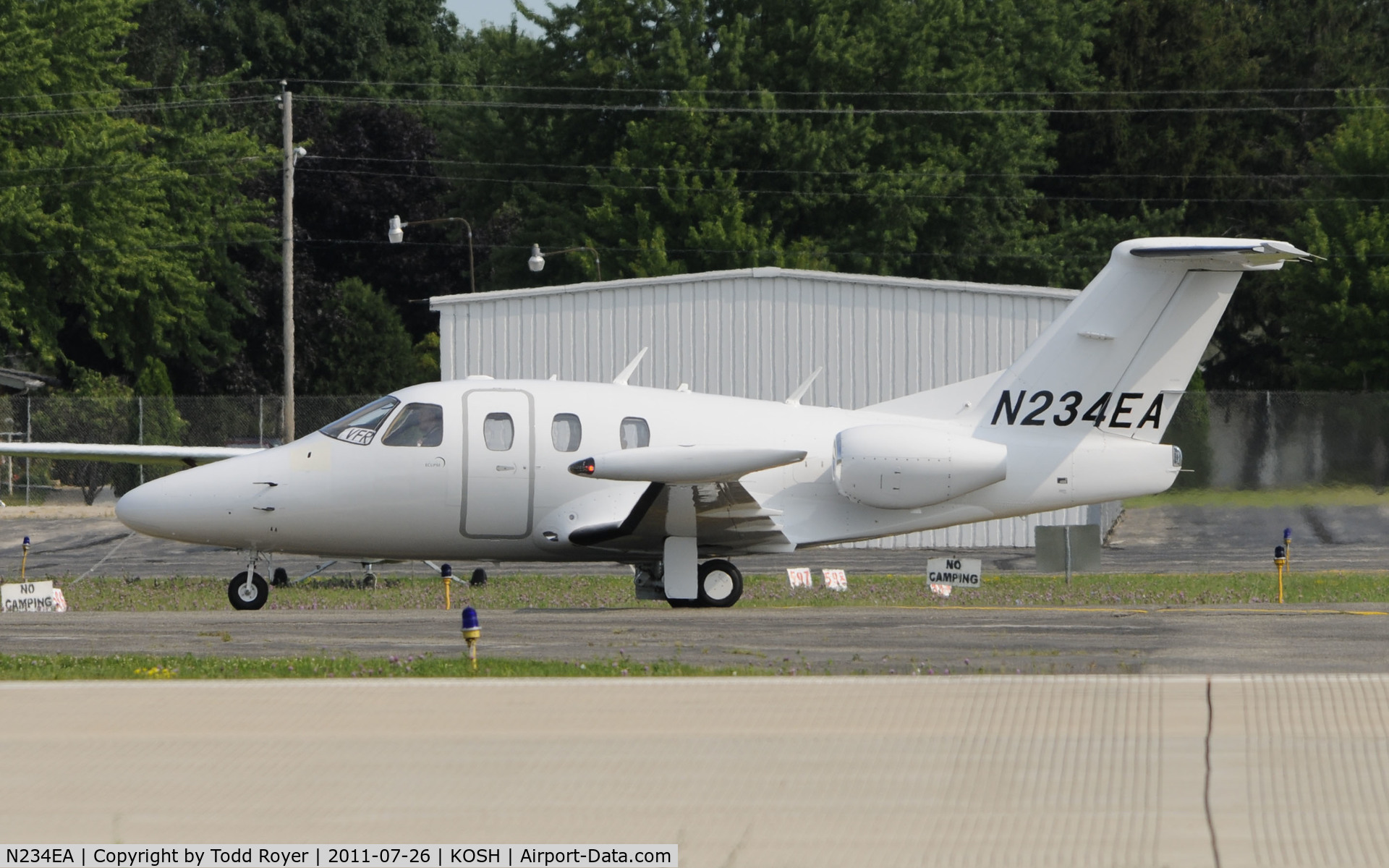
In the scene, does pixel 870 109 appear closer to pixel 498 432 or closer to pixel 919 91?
pixel 919 91

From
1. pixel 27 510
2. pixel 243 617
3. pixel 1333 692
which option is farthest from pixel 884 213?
pixel 1333 692

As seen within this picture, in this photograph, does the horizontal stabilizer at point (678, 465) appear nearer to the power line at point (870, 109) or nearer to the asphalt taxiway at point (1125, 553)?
the asphalt taxiway at point (1125, 553)

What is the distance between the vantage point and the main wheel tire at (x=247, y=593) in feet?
64.4

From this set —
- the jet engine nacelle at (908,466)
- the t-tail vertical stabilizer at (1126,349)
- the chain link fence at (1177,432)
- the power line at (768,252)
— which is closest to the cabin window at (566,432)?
the jet engine nacelle at (908,466)

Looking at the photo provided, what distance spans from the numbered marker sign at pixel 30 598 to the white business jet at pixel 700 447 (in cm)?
153

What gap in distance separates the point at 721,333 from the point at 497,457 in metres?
14.7

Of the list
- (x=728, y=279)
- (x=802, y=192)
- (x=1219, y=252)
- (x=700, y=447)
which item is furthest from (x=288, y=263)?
(x=802, y=192)

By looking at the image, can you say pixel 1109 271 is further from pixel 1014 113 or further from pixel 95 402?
pixel 1014 113

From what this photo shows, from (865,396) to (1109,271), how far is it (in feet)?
46.3

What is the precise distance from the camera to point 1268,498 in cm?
3322

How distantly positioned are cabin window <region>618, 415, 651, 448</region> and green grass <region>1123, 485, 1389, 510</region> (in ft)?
51.3

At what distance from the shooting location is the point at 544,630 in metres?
15.7

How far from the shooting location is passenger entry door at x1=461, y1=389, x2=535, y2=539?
64.1 feet

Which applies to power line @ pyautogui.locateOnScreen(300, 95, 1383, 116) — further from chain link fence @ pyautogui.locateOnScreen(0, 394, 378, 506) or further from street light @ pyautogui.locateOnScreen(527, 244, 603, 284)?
chain link fence @ pyautogui.locateOnScreen(0, 394, 378, 506)
